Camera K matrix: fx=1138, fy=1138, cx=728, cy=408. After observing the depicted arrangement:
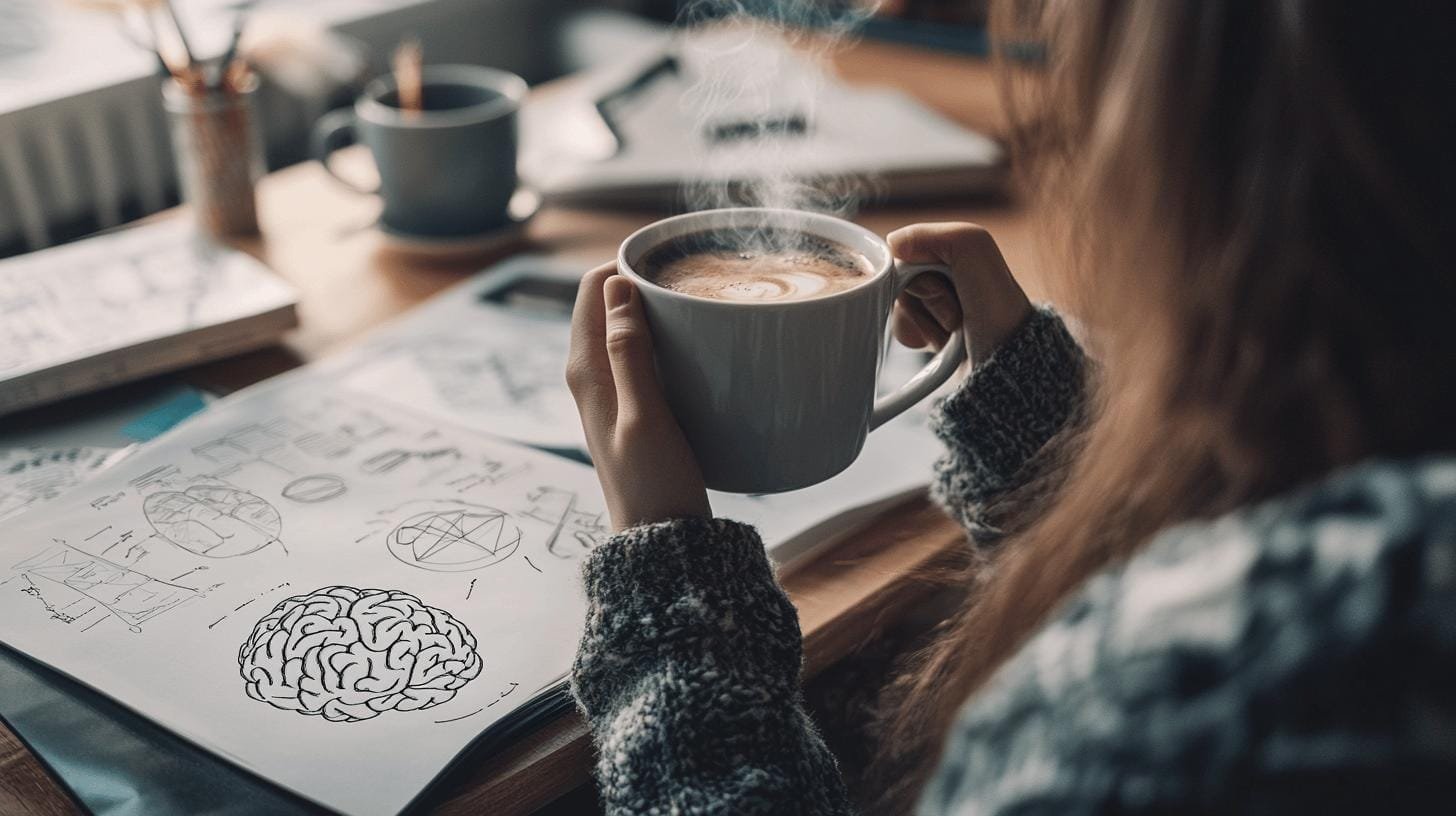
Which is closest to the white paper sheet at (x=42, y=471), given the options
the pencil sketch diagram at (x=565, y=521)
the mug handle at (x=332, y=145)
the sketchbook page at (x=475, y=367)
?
the sketchbook page at (x=475, y=367)

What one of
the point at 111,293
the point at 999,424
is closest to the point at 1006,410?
the point at 999,424

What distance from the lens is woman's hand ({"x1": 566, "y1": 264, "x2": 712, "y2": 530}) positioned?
1.82ft

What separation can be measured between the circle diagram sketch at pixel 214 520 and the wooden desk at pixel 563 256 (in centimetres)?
13

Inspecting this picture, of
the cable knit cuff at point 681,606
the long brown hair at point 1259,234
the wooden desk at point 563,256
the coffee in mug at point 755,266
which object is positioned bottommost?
the wooden desk at point 563,256

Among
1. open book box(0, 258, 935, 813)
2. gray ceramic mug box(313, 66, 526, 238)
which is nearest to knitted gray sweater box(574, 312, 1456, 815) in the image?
open book box(0, 258, 935, 813)

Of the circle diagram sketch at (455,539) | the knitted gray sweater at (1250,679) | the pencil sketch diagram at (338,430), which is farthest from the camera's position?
the pencil sketch diagram at (338,430)

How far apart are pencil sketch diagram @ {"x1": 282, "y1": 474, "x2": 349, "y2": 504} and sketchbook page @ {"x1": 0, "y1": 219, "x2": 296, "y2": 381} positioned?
0.20 metres

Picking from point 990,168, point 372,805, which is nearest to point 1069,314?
point 990,168

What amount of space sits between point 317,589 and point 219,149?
0.56 meters

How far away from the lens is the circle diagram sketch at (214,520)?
60 centimetres

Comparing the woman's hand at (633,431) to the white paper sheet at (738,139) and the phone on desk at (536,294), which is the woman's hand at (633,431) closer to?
the phone on desk at (536,294)

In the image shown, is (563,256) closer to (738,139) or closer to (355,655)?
(738,139)

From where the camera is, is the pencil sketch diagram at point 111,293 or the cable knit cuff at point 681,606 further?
the pencil sketch diagram at point 111,293

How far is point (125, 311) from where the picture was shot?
808 millimetres
